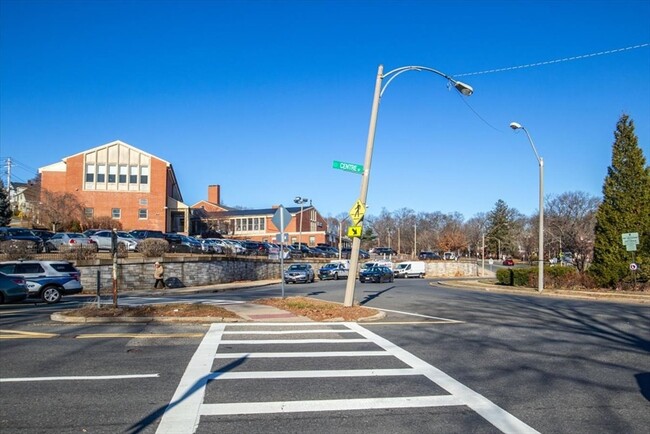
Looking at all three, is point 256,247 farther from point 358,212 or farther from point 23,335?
point 23,335

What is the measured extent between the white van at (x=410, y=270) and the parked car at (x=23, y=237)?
3512cm

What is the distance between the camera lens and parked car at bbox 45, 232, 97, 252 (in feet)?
110

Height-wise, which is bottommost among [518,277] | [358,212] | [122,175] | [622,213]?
[518,277]

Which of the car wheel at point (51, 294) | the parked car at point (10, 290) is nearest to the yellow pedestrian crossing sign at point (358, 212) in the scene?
the parked car at point (10, 290)

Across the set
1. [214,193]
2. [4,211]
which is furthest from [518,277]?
[214,193]

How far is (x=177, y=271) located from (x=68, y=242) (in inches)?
323

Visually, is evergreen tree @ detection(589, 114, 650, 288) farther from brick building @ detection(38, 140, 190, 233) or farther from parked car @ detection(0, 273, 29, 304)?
brick building @ detection(38, 140, 190, 233)

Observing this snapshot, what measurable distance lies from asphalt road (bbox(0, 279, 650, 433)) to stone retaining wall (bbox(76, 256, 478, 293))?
12811 mm

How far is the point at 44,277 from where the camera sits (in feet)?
70.4

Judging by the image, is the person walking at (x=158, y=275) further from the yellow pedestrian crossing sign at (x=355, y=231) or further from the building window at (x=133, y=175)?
the building window at (x=133, y=175)

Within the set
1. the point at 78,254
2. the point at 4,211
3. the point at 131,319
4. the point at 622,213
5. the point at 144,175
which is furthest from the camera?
the point at 144,175

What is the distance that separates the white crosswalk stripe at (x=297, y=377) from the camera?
19.8ft

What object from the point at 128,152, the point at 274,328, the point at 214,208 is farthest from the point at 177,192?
the point at 274,328

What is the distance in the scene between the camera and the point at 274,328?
41.4ft
